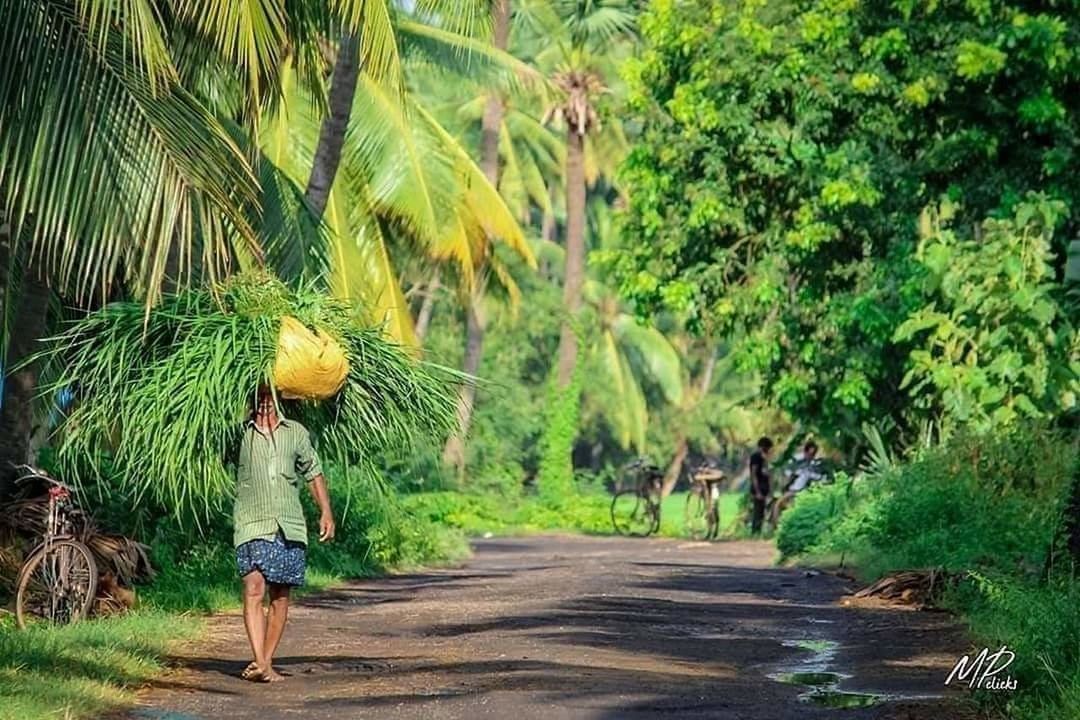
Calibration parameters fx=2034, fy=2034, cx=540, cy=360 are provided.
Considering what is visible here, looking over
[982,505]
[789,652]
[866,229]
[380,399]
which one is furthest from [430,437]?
[866,229]

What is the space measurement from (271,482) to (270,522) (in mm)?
246

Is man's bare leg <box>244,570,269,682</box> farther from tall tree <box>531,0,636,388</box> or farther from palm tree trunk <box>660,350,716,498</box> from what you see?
palm tree trunk <box>660,350,716,498</box>

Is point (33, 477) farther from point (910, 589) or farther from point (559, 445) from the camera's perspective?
point (559, 445)

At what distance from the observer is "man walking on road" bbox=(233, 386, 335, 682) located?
11.9 meters

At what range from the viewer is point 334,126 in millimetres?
20922

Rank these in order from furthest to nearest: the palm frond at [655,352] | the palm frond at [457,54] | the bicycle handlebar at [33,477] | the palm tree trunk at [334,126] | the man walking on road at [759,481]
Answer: the palm frond at [655,352] < the man walking on road at [759,481] < the palm frond at [457,54] < the palm tree trunk at [334,126] < the bicycle handlebar at [33,477]

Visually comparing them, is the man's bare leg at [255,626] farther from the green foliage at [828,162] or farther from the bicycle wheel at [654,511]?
the bicycle wheel at [654,511]

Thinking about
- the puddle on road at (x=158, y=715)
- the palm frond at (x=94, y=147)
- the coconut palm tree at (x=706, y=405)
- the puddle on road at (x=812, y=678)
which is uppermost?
the coconut palm tree at (x=706, y=405)

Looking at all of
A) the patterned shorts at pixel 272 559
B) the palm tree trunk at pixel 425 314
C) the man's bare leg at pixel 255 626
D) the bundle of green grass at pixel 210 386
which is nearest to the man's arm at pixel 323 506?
the patterned shorts at pixel 272 559

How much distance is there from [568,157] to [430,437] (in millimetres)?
35394

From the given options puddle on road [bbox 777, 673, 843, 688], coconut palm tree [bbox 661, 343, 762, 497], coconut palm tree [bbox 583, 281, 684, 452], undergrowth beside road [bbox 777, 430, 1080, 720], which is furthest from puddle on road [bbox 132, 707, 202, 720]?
coconut palm tree [bbox 661, 343, 762, 497]

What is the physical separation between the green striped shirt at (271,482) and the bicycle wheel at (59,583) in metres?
2.31

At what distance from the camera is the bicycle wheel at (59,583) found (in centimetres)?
1380

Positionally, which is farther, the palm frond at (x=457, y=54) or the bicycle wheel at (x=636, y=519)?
the bicycle wheel at (x=636, y=519)
